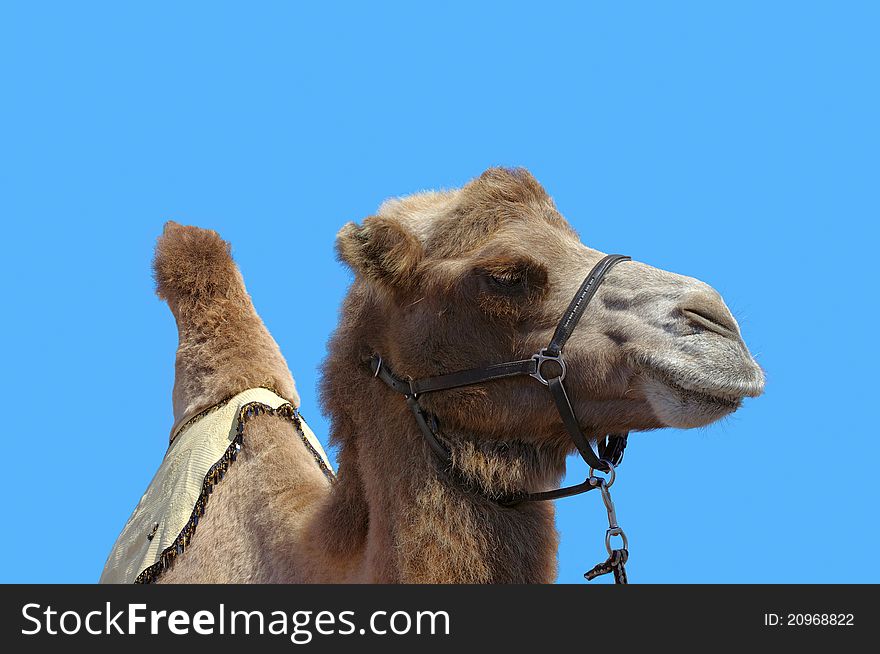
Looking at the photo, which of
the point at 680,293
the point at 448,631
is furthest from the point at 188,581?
the point at 680,293

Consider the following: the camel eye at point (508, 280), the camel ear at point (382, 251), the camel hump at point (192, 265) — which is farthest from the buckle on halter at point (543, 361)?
the camel hump at point (192, 265)

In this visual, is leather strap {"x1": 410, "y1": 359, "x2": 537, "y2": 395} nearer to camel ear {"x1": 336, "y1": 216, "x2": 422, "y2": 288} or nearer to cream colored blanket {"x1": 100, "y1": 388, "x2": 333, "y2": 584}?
camel ear {"x1": 336, "y1": 216, "x2": 422, "y2": 288}

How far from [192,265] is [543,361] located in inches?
89.4

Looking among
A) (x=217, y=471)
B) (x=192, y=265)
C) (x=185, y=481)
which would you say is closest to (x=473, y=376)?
(x=217, y=471)

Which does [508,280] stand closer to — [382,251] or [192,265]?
[382,251]

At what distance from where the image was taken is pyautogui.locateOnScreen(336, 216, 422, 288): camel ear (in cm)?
396

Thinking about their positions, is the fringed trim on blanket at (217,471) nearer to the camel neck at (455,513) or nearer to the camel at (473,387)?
the camel at (473,387)

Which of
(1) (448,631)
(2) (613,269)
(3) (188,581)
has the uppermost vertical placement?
(2) (613,269)

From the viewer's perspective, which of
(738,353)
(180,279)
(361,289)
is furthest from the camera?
(180,279)

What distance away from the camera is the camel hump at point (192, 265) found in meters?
5.36

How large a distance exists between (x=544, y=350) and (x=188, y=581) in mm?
1706

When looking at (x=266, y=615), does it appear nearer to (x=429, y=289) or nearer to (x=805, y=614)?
(x=429, y=289)

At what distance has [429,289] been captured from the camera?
12.9ft

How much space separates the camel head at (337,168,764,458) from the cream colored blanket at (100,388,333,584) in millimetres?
897
